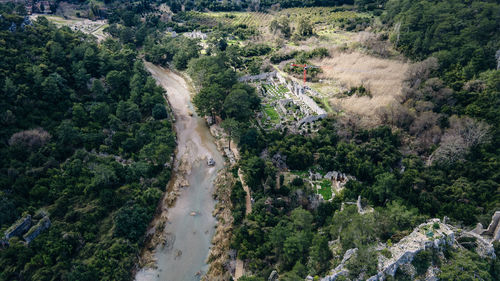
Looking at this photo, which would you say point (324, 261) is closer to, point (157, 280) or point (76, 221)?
point (157, 280)

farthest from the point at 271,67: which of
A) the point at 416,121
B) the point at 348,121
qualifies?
the point at 416,121

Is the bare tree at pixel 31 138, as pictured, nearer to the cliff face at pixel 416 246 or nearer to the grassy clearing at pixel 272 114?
the grassy clearing at pixel 272 114

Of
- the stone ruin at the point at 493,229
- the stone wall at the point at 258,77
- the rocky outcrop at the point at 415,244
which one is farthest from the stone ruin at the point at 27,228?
the stone ruin at the point at 493,229

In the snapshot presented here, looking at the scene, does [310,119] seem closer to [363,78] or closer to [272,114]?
[272,114]

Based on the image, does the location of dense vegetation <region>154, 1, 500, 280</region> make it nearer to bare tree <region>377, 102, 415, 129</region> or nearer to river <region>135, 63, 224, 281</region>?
bare tree <region>377, 102, 415, 129</region>

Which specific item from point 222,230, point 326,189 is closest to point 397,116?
point 326,189
